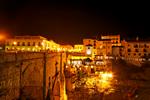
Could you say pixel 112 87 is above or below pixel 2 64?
below

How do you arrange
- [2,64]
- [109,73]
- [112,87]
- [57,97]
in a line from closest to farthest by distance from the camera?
[2,64], [57,97], [112,87], [109,73]

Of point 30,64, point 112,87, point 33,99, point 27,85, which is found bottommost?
point 112,87

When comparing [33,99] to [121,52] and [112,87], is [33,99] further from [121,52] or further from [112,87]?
[121,52]

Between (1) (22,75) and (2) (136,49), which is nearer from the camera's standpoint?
(1) (22,75)

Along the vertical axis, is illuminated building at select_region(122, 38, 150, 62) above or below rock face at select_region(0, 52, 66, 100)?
above

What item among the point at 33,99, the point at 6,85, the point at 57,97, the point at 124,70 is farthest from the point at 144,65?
the point at 6,85

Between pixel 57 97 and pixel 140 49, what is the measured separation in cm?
4825

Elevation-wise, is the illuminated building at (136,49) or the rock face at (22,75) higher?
the illuminated building at (136,49)

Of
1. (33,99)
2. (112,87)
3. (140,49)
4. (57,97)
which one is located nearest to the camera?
(33,99)

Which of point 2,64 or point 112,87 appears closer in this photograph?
point 2,64

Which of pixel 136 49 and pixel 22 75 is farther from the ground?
pixel 136 49

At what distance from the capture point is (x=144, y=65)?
60.7 m

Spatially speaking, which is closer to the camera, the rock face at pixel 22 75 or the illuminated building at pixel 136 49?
the rock face at pixel 22 75

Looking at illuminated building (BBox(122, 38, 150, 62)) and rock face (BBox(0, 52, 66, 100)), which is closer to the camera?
rock face (BBox(0, 52, 66, 100))
